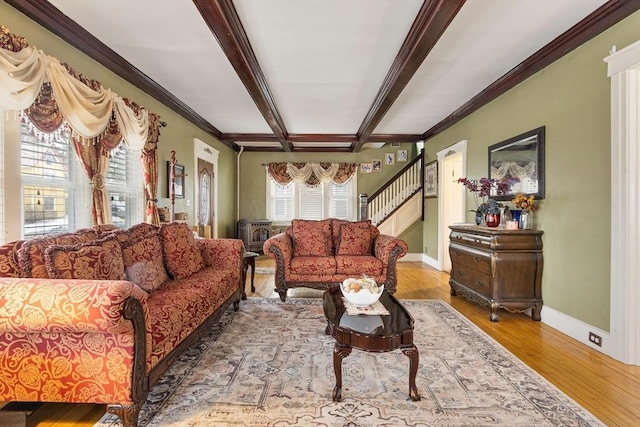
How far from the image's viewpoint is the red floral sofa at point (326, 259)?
394 centimetres

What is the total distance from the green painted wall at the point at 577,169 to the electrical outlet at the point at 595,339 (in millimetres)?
104

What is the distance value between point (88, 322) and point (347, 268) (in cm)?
A: 291

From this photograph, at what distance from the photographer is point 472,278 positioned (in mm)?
3697

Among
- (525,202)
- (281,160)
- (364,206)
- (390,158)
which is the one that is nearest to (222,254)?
(525,202)

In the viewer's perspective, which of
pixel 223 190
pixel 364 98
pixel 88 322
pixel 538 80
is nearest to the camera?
pixel 88 322

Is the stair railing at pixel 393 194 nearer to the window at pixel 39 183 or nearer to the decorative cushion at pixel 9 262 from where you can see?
the window at pixel 39 183

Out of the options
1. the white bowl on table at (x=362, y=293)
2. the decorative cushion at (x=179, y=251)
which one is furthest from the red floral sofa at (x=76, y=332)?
the white bowl on table at (x=362, y=293)

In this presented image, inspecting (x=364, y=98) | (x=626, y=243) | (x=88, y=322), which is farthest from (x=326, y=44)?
(x=626, y=243)

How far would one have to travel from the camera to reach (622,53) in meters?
2.38

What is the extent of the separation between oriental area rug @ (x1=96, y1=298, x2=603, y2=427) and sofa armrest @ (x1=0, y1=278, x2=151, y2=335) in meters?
0.66

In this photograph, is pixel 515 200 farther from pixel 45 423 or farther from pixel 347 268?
pixel 45 423

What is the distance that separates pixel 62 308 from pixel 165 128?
3503 mm

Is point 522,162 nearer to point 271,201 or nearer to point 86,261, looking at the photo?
point 86,261

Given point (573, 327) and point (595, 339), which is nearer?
point (595, 339)
